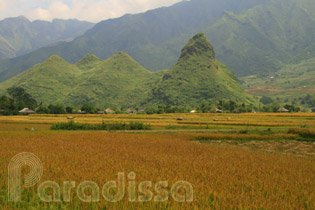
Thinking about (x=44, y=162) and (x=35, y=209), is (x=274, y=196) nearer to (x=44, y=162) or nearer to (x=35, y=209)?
(x=35, y=209)

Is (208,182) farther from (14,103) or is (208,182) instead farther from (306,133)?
(14,103)

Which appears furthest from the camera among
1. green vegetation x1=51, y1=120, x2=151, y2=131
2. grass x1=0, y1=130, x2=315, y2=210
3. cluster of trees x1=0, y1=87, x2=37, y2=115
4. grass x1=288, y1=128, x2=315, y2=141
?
cluster of trees x1=0, y1=87, x2=37, y2=115

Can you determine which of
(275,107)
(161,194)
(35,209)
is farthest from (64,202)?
(275,107)

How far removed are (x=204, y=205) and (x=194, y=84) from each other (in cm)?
19136

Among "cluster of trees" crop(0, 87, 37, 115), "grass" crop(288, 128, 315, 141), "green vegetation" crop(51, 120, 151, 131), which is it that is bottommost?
"grass" crop(288, 128, 315, 141)

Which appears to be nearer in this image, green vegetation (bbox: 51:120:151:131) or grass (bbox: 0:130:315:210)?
grass (bbox: 0:130:315:210)

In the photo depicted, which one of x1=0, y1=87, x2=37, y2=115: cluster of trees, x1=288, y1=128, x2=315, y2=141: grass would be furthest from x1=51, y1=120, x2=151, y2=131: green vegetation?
x1=0, y1=87, x2=37, y2=115: cluster of trees

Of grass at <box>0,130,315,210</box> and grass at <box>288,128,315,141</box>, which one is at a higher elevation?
grass at <box>0,130,315,210</box>

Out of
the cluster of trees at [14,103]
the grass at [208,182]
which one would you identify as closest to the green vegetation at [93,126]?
the grass at [208,182]

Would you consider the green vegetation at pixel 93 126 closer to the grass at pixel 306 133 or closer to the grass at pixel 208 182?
the grass at pixel 306 133

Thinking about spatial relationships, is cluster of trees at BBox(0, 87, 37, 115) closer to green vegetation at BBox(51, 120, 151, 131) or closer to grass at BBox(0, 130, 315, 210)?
green vegetation at BBox(51, 120, 151, 131)

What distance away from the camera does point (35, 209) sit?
6906mm

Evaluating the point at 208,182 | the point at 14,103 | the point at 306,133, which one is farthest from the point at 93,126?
the point at 14,103

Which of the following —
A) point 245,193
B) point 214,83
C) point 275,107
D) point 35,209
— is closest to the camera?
point 35,209
